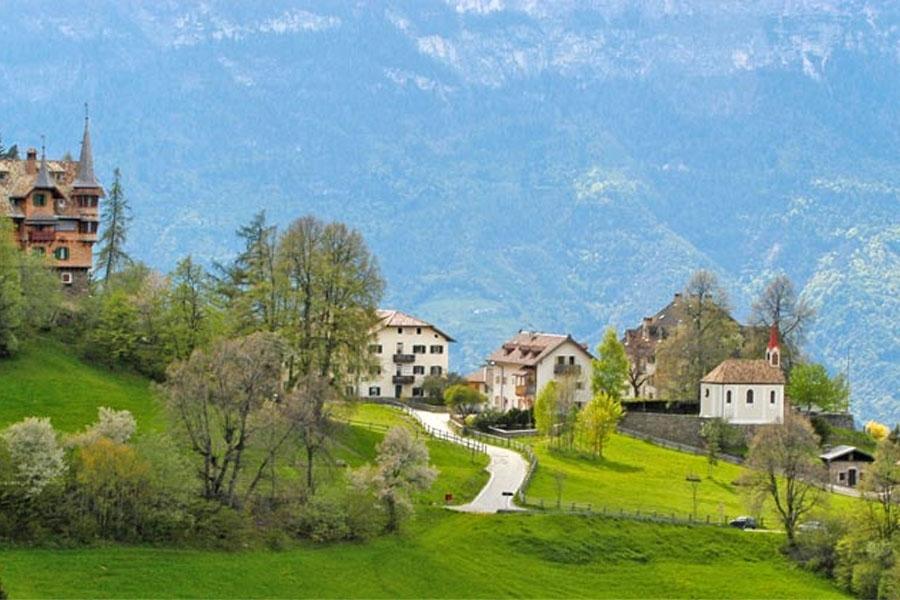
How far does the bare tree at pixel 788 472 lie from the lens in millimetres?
93812

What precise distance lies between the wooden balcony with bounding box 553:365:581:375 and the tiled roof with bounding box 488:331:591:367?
1322mm

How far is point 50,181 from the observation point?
344 ft

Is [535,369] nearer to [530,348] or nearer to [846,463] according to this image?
[530,348]

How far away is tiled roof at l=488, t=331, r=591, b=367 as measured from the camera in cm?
14025

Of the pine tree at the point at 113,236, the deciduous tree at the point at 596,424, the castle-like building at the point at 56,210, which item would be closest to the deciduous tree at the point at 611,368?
the deciduous tree at the point at 596,424

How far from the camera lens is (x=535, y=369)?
140 meters

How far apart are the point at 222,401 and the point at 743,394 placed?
170 feet

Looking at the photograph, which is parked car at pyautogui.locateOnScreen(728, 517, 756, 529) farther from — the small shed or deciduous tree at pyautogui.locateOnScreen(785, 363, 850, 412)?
deciduous tree at pyautogui.locateOnScreen(785, 363, 850, 412)

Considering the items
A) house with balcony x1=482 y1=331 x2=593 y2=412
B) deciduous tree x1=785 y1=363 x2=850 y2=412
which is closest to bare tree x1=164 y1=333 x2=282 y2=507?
house with balcony x1=482 y1=331 x2=593 y2=412

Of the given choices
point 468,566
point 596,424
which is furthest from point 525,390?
point 468,566

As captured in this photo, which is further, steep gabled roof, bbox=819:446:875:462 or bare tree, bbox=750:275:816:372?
bare tree, bbox=750:275:816:372

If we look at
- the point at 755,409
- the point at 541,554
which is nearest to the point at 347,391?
the point at 541,554

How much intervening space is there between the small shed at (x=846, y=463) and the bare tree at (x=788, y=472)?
15.9 m

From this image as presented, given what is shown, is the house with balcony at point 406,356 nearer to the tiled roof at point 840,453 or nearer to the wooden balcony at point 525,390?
the wooden balcony at point 525,390
